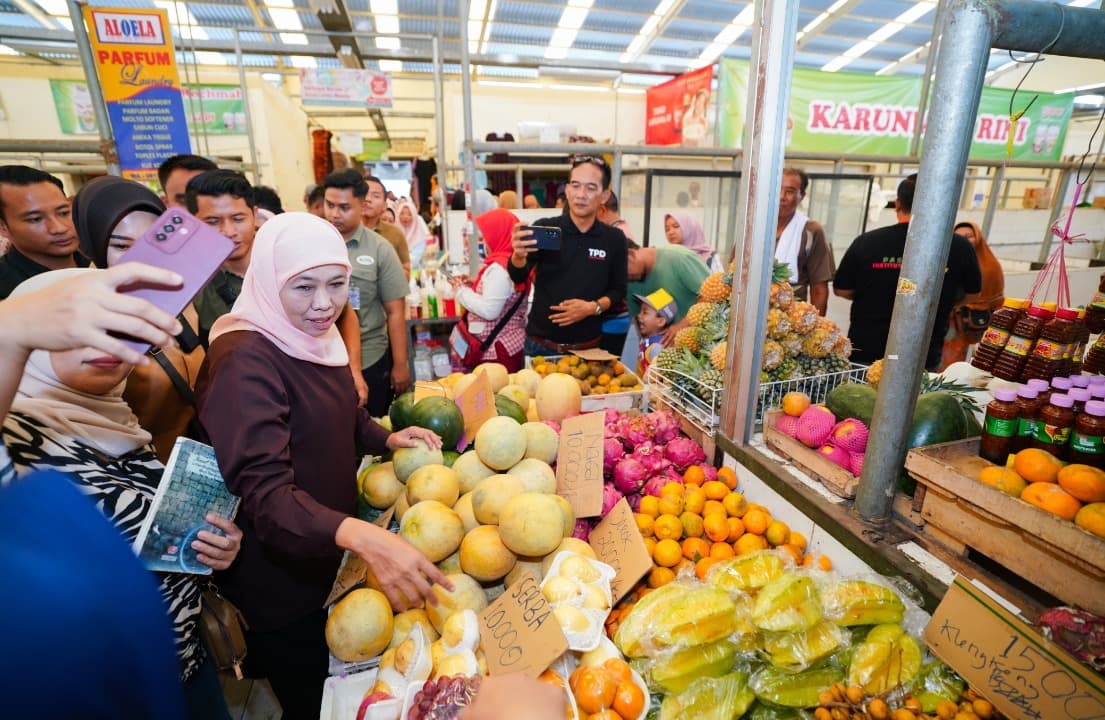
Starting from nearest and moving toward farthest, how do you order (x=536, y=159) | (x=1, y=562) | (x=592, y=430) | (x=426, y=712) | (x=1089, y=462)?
(x=1, y=562) → (x=426, y=712) → (x=1089, y=462) → (x=592, y=430) → (x=536, y=159)

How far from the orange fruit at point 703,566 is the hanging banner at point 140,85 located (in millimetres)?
4782

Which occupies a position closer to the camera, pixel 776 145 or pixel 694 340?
pixel 776 145

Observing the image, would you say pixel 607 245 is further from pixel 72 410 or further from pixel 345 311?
pixel 72 410

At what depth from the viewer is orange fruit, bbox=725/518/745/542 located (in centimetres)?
175

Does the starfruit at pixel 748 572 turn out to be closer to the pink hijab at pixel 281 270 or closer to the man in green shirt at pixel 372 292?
the pink hijab at pixel 281 270

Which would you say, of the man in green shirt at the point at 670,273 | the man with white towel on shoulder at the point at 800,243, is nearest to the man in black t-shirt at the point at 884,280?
the man with white towel on shoulder at the point at 800,243

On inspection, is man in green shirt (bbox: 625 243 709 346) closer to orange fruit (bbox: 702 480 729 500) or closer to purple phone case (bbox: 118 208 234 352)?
orange fruit (bbox: 702 480 729 500)

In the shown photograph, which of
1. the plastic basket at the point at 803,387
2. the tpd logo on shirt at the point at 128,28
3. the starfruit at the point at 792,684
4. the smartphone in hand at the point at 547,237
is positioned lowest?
A: the starfruit at the point at 792,684

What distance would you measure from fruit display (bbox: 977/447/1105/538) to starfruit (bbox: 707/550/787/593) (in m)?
0.51

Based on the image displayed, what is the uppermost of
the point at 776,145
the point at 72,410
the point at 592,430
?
the point at 776,145

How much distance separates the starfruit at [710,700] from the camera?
46.7 inches

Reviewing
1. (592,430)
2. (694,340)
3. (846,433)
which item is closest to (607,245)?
(694,340)

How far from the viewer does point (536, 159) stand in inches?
336

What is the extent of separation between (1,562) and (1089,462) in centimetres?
184
